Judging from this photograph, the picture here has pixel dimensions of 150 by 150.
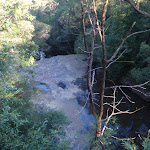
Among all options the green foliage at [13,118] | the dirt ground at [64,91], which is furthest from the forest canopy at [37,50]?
the dirt ground at [64,91]

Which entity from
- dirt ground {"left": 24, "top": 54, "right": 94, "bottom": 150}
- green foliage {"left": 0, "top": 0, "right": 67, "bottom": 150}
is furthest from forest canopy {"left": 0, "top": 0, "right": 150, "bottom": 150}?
dirt ground {"left": 24, "top": 54, "right": 94, "bottom": 150}

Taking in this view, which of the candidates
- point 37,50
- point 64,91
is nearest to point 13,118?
point 37,50

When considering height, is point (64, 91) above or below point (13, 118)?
below

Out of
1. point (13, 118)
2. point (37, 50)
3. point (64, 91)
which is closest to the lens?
point (13, 118)

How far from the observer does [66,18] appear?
19766 mm

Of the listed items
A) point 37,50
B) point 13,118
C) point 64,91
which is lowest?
point 64,91

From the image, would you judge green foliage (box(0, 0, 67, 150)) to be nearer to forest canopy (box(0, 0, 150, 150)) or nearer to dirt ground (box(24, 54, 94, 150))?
forest canopy (box(0, 0, 150, 150))

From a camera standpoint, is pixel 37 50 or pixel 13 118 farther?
pixel 37 50

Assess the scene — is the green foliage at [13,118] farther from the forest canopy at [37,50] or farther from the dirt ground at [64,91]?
the dirt ground at [64,91]

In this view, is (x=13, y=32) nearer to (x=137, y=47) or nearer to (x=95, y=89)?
(x=95, y=89)

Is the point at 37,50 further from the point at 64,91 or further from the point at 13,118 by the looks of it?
the point at 64,91

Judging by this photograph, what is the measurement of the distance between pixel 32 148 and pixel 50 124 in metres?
1.47

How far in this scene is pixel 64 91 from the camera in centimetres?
1145

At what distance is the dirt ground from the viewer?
7453 millimetres
